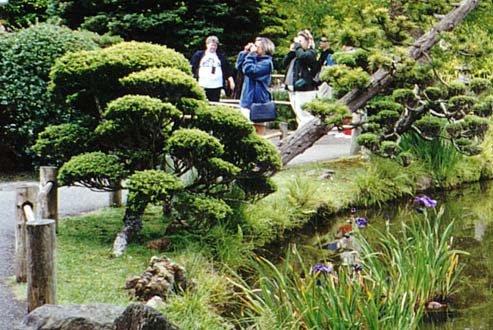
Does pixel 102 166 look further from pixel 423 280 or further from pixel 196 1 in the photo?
pixel 196 1

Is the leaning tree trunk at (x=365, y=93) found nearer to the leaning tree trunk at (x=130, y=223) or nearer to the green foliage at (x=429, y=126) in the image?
the green foliage at (x=429, y=126)

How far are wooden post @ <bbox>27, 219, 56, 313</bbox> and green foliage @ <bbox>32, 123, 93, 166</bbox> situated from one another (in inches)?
117

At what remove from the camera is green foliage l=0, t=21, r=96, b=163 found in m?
11.5

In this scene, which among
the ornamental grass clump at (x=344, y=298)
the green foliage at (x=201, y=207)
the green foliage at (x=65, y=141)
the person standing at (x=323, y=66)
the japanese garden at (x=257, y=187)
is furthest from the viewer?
the person standing at (x=323, y=66)

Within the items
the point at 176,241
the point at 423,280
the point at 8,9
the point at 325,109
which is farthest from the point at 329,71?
the point at 8,9

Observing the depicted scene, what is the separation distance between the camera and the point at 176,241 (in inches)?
318

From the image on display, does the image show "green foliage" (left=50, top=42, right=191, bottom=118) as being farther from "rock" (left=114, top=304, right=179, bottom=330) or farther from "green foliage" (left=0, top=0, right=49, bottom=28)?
"green foliage" (left=0, top=0, right=49, bottom=28)

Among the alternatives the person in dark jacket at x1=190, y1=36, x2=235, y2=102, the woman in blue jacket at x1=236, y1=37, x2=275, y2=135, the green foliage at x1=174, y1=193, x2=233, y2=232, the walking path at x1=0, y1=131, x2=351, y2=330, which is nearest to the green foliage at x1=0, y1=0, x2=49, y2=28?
the person in dark jacket at x1=190, y1=36, x2=235, y2=102

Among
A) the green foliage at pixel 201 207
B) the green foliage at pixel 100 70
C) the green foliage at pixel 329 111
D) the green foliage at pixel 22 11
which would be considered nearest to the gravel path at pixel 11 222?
the green foliage at pixel 100 70

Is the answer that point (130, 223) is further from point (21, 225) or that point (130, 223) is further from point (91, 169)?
point (21, 225)

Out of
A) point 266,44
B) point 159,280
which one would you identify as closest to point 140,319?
point 159,280

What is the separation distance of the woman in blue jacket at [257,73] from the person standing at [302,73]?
113 centimetres

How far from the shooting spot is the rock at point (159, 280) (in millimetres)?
6504

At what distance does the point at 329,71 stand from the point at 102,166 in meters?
3.82
